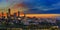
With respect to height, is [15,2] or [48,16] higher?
[15,2]

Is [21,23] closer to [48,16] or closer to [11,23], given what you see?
[11,23]

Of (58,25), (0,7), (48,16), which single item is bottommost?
(58,25)

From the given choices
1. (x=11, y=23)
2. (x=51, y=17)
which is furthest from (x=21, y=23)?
(x=51, y=17)

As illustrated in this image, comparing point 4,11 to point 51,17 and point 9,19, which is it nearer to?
point 9,19

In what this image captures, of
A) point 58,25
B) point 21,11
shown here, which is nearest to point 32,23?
point 21,11

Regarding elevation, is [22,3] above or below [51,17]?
above

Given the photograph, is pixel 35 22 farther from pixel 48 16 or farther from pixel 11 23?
pixel 11 23

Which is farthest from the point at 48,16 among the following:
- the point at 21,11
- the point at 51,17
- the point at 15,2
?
the point at 15,2
